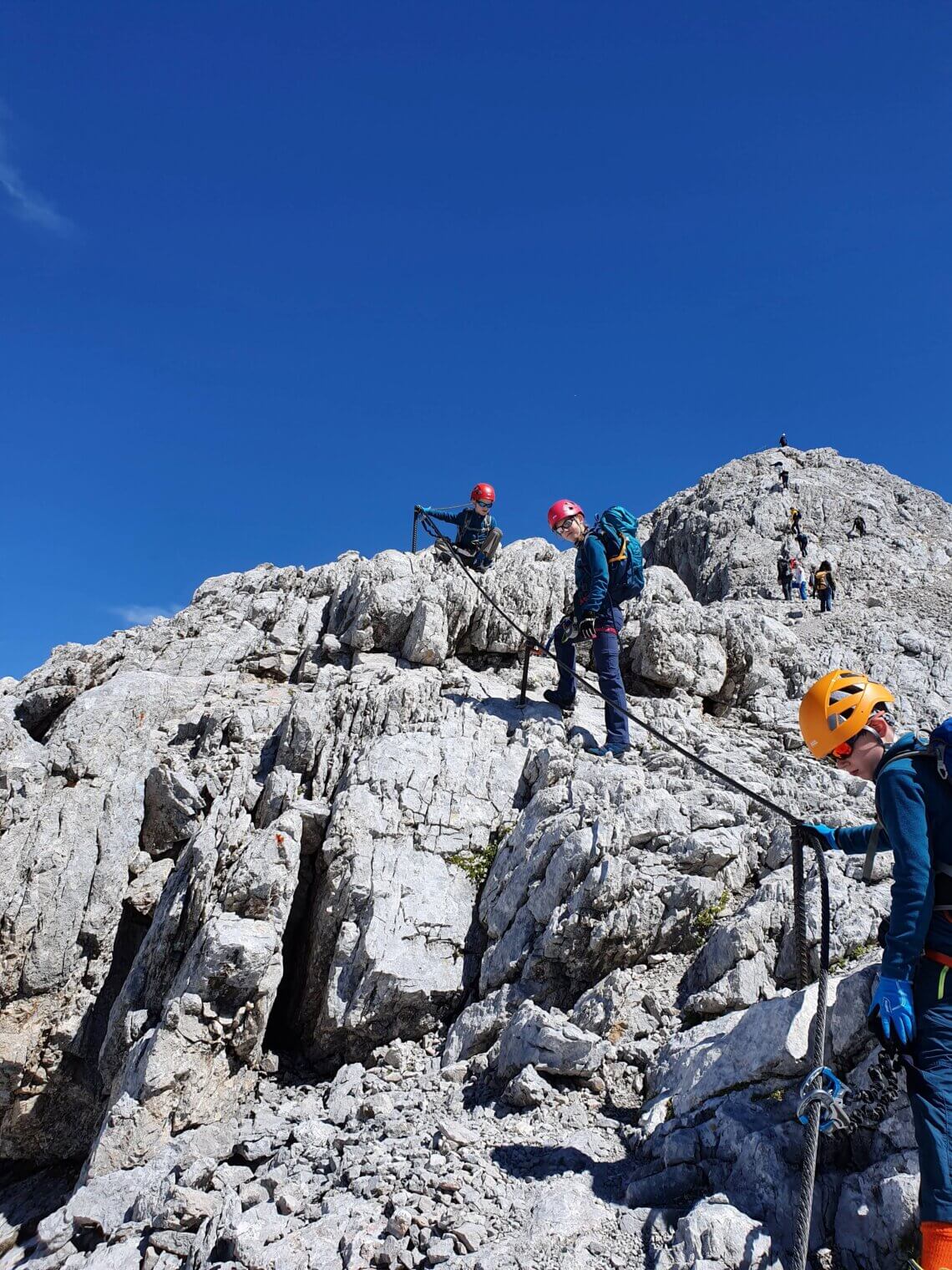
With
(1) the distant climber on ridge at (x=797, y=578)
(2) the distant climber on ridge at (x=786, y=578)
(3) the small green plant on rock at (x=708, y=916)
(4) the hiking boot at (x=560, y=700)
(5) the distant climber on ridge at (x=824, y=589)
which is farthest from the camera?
(2) the distant climber on ridge at (x=786, y=578)

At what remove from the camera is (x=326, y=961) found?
10.8 meters

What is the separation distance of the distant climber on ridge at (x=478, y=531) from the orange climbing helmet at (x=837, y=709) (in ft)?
44.0

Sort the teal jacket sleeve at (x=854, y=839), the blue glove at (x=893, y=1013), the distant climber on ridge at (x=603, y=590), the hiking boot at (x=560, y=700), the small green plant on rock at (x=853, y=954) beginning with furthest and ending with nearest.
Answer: the hiking boot at (x=560, y=700), the distant climber on ridge at (x=603, y=590), the small green plant on rock at (x=853, y=954), the teal jacket sleeve at (x=854, y=839), the blue glove at (x=893, y=1013)

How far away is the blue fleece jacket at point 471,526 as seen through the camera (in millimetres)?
19031

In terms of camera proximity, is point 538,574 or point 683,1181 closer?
point 683,1181

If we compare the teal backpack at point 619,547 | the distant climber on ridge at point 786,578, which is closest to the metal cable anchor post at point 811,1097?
the teal backpack at point 619,547

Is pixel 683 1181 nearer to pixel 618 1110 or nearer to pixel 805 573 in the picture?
pixel 618 1110

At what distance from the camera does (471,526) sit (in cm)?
1911

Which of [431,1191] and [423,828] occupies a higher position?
[423,828]

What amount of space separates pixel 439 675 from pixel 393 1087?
8503mm

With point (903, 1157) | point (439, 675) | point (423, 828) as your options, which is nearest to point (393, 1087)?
point (423, 828)

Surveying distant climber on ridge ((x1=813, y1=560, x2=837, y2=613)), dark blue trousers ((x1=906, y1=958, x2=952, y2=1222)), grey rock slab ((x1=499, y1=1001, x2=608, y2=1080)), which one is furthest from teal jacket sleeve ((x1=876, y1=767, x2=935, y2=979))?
distant climber on ridge ((x1=813, y1=560, x2=837, y2=613))

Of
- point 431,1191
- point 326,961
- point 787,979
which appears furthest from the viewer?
point 326,961

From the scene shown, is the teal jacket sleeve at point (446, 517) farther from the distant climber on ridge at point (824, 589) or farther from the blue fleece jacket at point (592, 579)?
the distant climber on ridge at point (824, 589)
